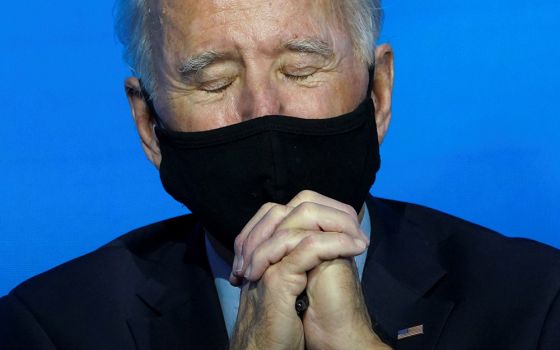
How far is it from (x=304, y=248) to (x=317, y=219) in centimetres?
8

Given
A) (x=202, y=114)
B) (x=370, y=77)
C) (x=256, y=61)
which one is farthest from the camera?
(x=370, y=77)

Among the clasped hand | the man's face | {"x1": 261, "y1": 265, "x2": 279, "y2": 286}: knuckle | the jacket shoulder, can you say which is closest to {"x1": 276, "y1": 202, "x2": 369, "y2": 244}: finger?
the clasped hand

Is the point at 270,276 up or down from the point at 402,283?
up

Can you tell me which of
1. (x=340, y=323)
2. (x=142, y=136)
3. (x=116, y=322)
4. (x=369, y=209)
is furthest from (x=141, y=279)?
(x=340, y=323)

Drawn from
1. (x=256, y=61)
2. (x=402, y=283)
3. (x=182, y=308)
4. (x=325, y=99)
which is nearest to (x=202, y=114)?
(x=256, y=61)

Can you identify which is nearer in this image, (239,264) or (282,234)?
(282,234)

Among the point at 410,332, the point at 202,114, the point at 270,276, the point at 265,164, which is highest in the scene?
the point at 202,114

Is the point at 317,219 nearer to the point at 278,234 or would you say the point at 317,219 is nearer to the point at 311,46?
the point at 278,234

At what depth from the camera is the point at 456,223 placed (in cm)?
337

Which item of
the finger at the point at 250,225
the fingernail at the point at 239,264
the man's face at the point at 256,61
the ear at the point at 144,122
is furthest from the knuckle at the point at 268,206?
the ear at the point at 144,122

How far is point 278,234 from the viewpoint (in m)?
2.56

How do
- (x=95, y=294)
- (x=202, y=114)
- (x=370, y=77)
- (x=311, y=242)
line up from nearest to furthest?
(x=311, y=242) → (x=202, y=114) → (x=370, y=77) → (x=95, y=294)

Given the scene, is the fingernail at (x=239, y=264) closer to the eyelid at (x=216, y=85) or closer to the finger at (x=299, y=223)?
the finger at (x=299, y=223)

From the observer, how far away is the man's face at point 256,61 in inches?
111
